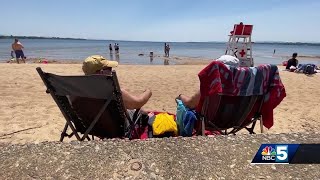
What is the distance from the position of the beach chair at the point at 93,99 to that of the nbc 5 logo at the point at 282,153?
1.46 meters

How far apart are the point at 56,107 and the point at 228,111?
163 inches

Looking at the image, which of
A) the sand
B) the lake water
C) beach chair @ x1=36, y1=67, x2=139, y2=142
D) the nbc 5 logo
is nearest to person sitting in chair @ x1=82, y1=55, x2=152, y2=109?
beach chair @ x1=36, y1=67, x2=139, y2=142

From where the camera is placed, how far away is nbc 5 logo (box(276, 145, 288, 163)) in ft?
4.75

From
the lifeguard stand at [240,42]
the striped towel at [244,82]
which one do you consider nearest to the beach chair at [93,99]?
the striped towel at [244,82]

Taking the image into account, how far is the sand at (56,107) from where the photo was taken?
4555 mm

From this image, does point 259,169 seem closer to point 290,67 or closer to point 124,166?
point 124,166

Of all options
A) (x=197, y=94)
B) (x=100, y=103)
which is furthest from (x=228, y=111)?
(x=100, y=103)

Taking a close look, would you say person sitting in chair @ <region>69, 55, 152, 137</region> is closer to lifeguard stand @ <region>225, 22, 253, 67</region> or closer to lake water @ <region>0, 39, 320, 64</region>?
lifeguard stand @ <region>225, 22, 253, 67</region>

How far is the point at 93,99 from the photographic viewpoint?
2.79 metres

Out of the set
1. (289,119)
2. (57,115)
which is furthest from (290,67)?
(57,115)

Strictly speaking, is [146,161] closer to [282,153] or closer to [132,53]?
[282,153]

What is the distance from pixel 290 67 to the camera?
13875 mm

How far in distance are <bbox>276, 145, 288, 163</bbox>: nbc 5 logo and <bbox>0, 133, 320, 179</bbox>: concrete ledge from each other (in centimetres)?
5

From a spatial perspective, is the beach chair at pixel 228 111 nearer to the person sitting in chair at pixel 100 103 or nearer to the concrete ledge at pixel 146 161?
the person sitting in chair at pixel 100 103
